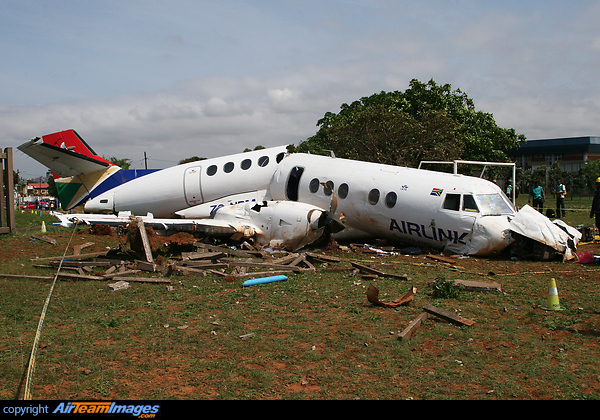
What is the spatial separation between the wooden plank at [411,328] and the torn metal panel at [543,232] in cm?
709

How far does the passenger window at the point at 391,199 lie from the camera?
1512 cm

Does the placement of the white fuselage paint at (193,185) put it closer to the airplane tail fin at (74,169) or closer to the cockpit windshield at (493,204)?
the airplane tail fin at (74,169)

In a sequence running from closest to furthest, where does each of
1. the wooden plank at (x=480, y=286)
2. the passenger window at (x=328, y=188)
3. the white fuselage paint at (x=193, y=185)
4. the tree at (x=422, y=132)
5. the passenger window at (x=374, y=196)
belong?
the wooden plank at (x=480, y=286) → the passenger window at (x=374, y=196) → the passenger window at (x=328, y=188) → the white fuselage paint at (x=193, y=185) → the tree at (x=422, y=132)

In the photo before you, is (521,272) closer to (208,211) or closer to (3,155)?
(208,211)

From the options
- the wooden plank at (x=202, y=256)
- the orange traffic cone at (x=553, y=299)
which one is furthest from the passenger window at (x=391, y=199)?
the orange traffic cone at (x=553, y=299)

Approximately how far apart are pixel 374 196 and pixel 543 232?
519cm

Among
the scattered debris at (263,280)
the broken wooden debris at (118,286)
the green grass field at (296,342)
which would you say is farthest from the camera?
the scattered debris at (263,280)

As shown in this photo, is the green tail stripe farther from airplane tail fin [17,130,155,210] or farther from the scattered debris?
the scattered debris

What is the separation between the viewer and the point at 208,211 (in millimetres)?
Result: 18250

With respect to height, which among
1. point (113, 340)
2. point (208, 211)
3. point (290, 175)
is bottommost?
point (113, 340)

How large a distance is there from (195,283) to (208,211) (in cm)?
731

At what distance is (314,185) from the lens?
16.9m

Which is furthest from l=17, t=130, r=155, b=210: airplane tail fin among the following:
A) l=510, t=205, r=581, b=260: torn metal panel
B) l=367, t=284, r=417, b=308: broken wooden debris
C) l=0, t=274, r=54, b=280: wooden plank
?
l=510, t=205, r=581, b=260: torn metal panel
